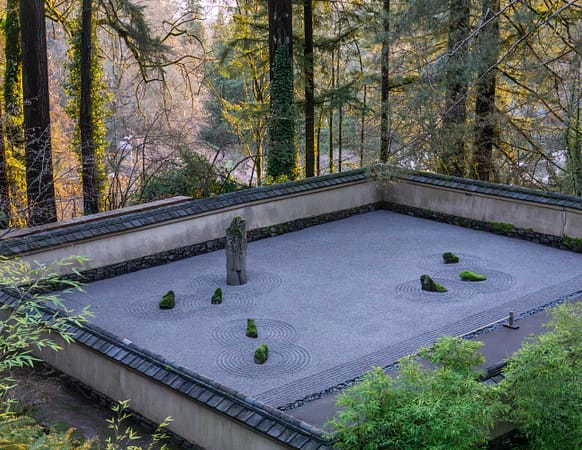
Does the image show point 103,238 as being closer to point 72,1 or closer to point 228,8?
point 72,1

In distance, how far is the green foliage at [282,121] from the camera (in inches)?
679

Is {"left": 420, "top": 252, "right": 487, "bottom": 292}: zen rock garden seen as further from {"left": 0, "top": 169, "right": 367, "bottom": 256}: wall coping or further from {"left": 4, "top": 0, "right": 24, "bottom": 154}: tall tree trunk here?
{"left": 4, "top": 0, "right": 24, "bottom": 154}: tall tree trunk

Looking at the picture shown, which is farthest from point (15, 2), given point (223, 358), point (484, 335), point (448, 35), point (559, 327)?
point (559, 327)

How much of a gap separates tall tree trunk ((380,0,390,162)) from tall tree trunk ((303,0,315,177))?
185 centimetres

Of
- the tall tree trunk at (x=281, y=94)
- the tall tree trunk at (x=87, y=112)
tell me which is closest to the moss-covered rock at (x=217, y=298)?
the tall tree trunk at (x=87, y=112)

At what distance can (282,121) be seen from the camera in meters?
17.5

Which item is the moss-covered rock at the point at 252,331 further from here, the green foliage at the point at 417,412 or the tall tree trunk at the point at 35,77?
the tall tree trunk at the point at 35,77

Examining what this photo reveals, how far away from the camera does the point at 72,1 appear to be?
57.7 ft

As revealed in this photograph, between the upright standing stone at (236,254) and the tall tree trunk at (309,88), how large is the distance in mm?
7760

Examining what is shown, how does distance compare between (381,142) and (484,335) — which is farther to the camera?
(381,142)

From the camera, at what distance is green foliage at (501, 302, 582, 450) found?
19.5 ft

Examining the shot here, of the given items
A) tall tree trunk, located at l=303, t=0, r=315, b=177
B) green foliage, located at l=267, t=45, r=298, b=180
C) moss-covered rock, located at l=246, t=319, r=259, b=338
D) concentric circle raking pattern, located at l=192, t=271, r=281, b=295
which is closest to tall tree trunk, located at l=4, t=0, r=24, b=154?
green foliage, located at l=267, t=45, r=298, b=180

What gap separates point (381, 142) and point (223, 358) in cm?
988

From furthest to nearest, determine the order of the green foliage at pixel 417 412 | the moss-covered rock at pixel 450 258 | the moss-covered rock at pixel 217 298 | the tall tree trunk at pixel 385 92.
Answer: the tall tree trunk at pixel 385 92 → the moss-covered rock at pixel 450 258 → the moss-covered rock at pixel 217 298 → the green foliage at pixel 417 412
